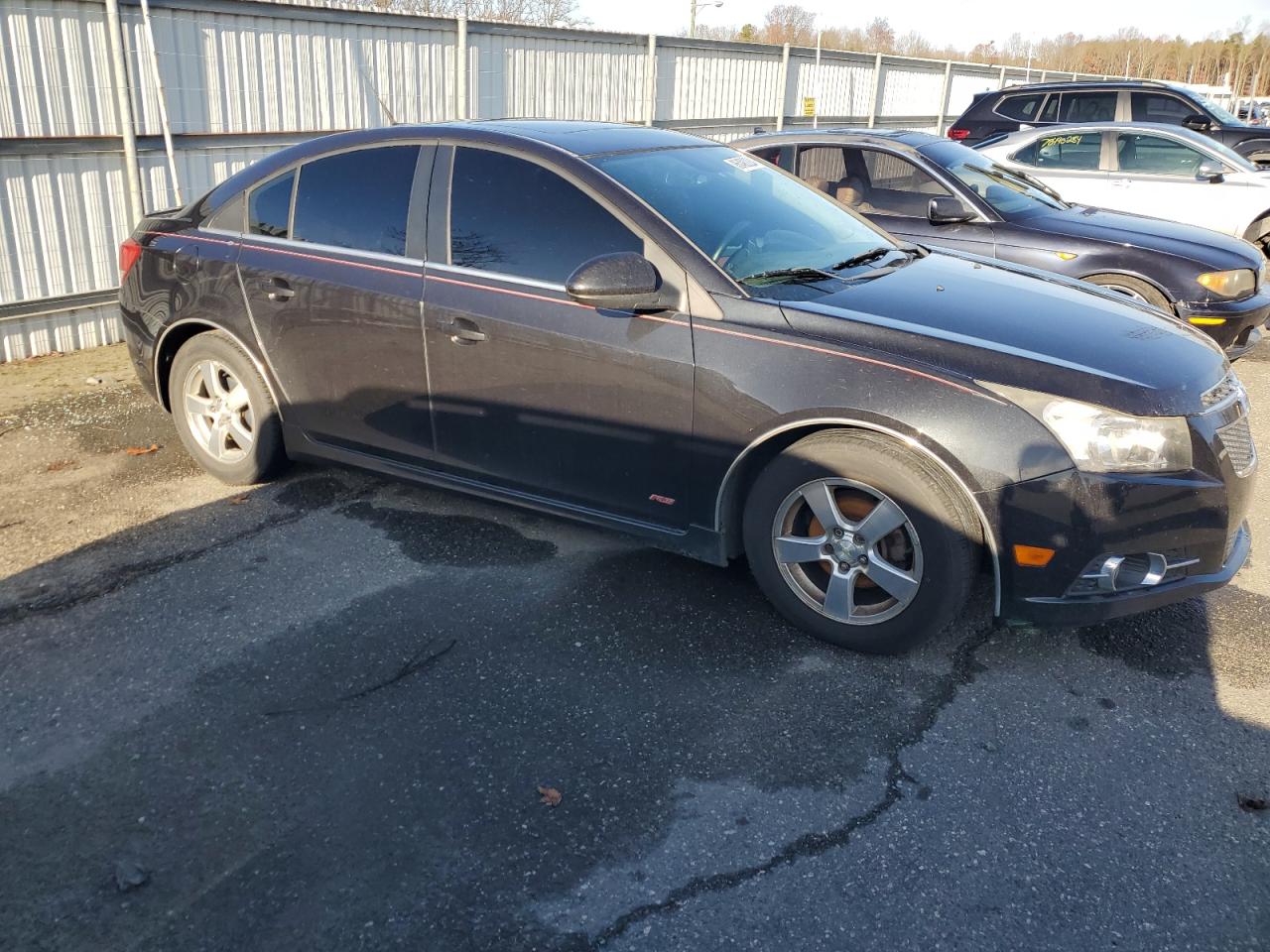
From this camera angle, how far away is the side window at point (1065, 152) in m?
10.3

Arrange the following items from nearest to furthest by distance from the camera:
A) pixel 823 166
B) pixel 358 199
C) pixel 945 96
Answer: pixel 358 199 → pixel 823 166 → pixel 945 96

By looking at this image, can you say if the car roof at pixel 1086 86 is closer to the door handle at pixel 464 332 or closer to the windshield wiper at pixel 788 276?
the windshield wiper at pixel 788 276

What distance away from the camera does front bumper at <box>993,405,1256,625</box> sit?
3.30 metres

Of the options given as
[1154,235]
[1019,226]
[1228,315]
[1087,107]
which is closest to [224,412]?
[1019,226]

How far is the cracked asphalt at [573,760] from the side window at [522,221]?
1.23 m

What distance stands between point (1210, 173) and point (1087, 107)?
3077 mm

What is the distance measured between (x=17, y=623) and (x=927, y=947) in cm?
331

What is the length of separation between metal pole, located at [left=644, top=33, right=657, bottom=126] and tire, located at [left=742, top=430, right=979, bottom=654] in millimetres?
10208

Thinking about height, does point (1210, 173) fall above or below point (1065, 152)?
below

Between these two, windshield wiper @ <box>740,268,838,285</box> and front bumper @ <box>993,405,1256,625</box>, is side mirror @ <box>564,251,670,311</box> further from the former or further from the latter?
front bumper @ <box>993,405,1256,625</box>

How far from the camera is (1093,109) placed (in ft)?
41.0

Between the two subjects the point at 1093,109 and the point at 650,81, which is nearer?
the point at 1093,109

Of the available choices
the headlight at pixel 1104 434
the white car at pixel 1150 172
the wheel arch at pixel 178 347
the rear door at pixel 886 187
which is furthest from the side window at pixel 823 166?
the headlight at pixel 1104 434

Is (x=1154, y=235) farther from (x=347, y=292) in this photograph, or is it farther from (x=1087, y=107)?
(x=1087, y=107)
